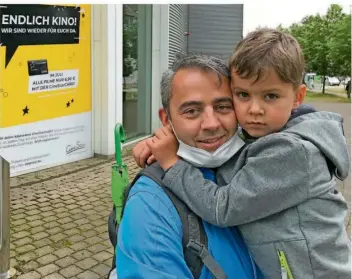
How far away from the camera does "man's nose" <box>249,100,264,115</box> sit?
1.56 meters

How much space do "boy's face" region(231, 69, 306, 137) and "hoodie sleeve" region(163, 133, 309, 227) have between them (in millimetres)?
82

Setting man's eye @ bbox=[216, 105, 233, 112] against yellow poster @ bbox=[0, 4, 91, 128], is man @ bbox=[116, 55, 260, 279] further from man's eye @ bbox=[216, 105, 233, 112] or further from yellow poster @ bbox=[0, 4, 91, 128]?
yellow poster @ bbox=[0, 4, 91, 128]

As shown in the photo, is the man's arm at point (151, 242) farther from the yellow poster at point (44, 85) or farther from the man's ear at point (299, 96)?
the yellow poster at point (44, 85)

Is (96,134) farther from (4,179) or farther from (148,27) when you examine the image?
(4,179)

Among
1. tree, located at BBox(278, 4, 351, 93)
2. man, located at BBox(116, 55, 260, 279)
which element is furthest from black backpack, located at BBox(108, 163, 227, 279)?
tree, located at BBox(278, 4, 351, 93)

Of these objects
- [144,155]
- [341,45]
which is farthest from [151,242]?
[341,45]

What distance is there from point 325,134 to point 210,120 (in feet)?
1.23

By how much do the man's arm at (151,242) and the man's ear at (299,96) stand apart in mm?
567

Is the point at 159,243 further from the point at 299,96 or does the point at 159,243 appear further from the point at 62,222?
the point at 62,222

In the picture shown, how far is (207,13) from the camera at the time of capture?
13.4m

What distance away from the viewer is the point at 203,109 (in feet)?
5.28

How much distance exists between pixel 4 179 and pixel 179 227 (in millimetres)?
2515

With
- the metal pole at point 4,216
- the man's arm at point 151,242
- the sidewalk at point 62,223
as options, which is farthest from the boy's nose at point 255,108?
the sidewalk at point 62,223

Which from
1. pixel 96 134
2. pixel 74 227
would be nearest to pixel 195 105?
pixel 74 227
